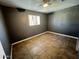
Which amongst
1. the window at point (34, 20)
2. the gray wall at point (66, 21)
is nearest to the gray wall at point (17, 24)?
the window at point (34, 20)

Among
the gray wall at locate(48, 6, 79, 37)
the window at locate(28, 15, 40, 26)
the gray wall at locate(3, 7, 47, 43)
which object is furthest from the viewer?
the window at locate(28, 15, 40, 26)

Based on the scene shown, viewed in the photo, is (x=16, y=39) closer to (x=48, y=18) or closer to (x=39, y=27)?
(x=39, y=27)

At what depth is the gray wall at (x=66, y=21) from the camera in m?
3.91

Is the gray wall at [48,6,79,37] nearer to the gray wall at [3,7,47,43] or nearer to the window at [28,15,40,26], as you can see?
the window at [28,15,40,26]

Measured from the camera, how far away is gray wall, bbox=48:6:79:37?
12.8ft

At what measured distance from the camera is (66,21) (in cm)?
446

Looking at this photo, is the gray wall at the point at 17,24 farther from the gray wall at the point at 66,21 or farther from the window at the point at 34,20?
the gray wall at the point at 66,21

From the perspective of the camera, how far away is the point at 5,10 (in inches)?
113

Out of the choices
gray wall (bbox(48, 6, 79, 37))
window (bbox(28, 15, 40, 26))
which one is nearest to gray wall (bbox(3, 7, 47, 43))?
window (bbox(28, 15, 40, 26))

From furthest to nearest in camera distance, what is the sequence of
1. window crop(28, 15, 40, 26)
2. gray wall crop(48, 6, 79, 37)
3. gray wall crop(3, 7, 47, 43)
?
window crop(28, 15, 40, 26), gray wall crop(48, 6, 79, 37), gray wall crop(3, 7, 47, 43)

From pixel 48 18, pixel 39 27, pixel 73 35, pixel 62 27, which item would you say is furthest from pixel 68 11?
pixel 39 27

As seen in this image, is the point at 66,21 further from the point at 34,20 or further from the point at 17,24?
the point at 17,24

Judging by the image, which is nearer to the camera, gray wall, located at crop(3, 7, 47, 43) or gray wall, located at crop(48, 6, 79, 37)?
gray wall, located at crop(3, 7, 47, 43)

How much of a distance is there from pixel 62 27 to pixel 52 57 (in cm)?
327
